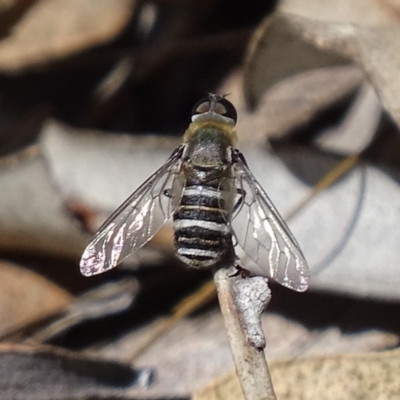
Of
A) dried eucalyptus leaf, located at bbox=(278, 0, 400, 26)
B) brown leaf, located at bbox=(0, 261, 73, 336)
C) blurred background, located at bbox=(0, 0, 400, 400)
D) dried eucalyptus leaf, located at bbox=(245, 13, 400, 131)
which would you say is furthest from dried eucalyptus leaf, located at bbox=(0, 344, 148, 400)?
dried eucalyptus leaf, located at bbox=(278, 0, 400, 26)

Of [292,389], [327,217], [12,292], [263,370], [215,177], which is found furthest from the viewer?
[12,292]

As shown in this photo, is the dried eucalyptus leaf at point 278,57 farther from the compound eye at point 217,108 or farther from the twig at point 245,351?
the twig at point 245,351

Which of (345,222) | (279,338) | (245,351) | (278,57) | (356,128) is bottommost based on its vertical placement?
(279,338)

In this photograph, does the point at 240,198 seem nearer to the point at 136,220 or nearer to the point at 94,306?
the point at 136,220

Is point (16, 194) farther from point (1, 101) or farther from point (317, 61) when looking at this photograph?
point (317, 61)

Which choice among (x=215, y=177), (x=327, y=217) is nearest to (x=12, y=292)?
(x=215, y=177)

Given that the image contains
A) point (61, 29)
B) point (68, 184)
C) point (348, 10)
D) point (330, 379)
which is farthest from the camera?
point (61, 29)

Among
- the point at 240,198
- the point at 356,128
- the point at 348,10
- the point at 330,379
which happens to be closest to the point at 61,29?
the point at 348,10
